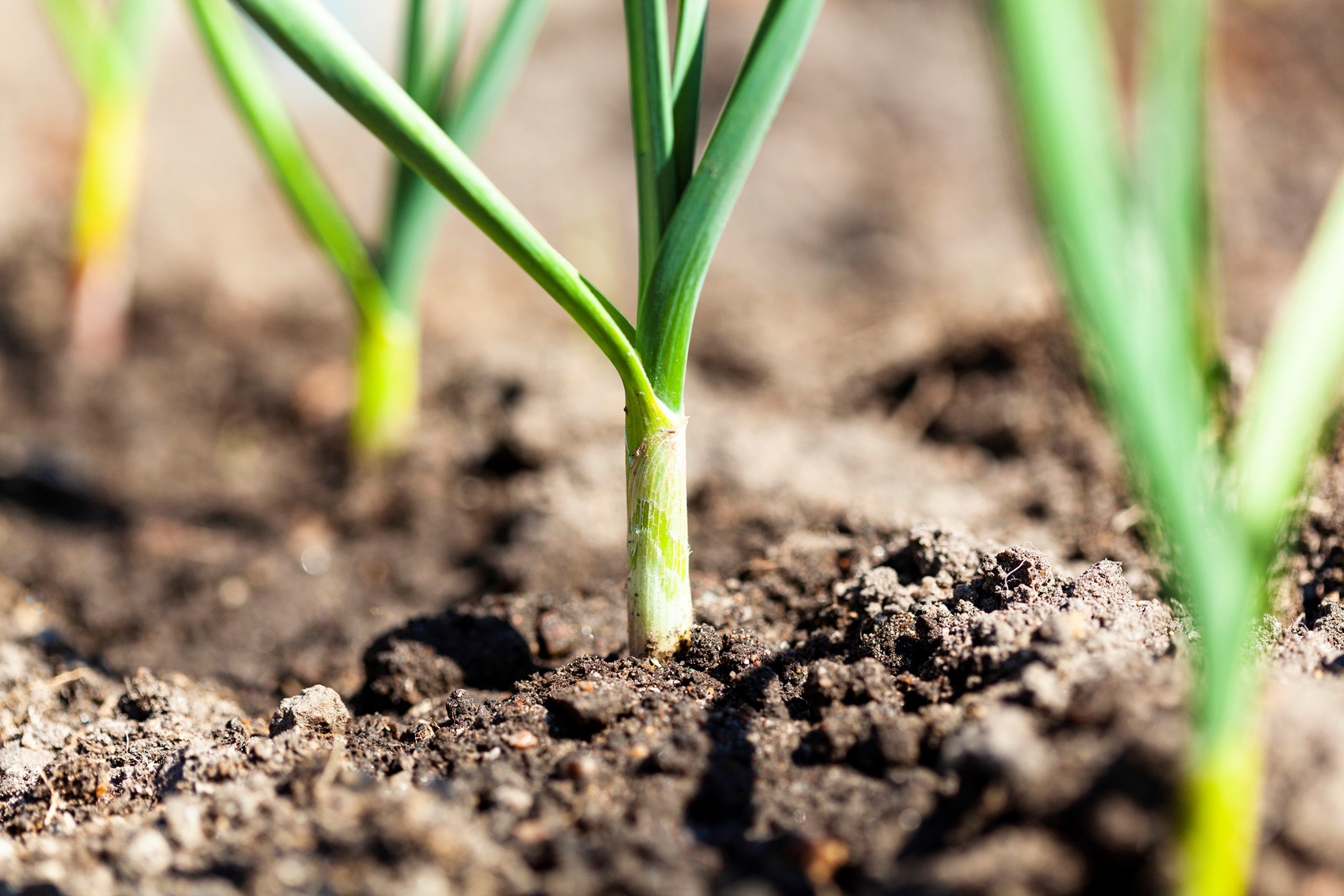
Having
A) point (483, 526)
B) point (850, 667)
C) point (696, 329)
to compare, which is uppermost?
point (696, 329)

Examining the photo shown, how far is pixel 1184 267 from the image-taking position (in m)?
0.52

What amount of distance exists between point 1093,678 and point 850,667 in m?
0.20

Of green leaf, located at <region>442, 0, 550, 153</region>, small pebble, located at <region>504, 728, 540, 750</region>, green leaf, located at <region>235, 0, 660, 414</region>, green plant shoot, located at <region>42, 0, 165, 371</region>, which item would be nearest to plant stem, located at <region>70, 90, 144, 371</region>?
green plant shoot, located at <region>42, 0, 165, 371</region>

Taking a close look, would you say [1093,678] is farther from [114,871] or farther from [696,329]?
[696,329]

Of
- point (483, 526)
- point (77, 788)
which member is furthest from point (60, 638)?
point (483, 526)

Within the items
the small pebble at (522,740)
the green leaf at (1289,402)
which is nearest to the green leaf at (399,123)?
the small pebble at (522,740)

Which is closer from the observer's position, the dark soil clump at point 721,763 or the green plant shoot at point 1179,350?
the green plant shoot at point 1179,350

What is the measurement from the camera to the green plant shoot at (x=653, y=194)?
0.68 metres

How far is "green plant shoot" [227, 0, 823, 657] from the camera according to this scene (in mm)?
680

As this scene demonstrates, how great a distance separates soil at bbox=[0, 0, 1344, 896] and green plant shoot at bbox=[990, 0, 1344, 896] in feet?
0.14

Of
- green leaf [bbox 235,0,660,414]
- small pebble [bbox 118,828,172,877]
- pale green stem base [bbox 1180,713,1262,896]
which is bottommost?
small pebble [bbox 118,828,172,877]

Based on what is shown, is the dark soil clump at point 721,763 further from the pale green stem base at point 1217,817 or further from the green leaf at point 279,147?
the green leaf at point 279,147

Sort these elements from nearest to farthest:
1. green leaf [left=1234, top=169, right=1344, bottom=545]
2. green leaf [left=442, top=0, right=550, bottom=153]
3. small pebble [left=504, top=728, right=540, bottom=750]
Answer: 1. green leaf [left=1234, top=169, right=1344, bottom=545]
2. small pebble [left=504, top=728, right=540, bottom=750]
3. green leaf [left=442, top=0, right=550, bottom=153]

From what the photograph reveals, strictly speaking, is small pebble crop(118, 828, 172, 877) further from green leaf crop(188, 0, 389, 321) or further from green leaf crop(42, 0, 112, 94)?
green leaf crop(42, 0, 112, 94)
